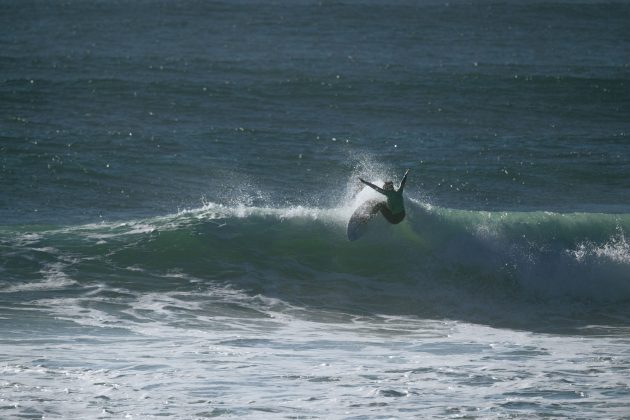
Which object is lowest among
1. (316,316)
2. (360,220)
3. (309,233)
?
(316,316)

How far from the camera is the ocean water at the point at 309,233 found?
1088 cm

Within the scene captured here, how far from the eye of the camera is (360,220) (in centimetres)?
1778

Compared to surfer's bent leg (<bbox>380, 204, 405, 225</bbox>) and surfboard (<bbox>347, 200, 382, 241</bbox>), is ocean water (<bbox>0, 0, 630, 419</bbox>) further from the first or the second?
surfer's bent leg (<bbox>380, 204, 405, 225</bbox>)

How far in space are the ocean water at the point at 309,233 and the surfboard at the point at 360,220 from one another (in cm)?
31

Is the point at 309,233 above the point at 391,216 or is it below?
below

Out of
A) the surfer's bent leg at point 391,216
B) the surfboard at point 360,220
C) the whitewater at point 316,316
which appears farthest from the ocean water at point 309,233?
the surfer's bent leg at point 391,216

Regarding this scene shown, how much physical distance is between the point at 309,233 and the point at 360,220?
3.08ft

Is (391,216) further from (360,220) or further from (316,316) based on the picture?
(316,316)

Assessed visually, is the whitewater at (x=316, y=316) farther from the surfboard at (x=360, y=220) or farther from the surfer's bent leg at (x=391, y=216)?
the surfer's bent leg at (x=391, y=216)

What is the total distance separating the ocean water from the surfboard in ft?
1.01

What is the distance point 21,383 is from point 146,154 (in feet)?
48.0

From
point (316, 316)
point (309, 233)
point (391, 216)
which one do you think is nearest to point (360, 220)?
point (309, 233)

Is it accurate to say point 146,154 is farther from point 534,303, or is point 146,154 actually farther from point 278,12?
point 278,12

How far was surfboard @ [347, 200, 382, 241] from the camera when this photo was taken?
17656 millimetres
